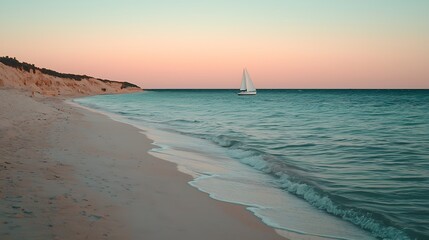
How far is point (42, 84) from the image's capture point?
69.6m

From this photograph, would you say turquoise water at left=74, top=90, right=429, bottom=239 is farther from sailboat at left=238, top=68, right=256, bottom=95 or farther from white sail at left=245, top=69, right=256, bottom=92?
white sail at left=245, top=69, right=256, bottom=92

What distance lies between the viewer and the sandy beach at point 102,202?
468 centimetres

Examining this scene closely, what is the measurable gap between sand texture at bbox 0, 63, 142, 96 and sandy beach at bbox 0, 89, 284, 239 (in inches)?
1492

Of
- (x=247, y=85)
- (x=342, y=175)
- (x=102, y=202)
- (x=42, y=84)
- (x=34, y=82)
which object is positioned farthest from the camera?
(x=247, y=85)

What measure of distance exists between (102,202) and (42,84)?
239 ft

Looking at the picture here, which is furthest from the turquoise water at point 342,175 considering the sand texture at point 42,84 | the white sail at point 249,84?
the white sail at point 249,84

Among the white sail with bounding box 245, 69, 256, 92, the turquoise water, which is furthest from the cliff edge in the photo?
the white sail with bounding box 245, 69, 256, 92

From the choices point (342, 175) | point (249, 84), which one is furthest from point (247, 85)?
point (342, 175)

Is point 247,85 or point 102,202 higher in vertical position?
point 247,85

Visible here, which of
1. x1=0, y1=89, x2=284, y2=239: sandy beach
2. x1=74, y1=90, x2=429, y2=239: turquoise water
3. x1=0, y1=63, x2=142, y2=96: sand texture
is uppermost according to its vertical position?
x1=0, y1=63, x2=142, y2=96: sand texture

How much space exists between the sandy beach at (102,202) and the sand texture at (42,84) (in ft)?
124

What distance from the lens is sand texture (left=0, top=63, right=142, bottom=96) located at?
51125 mm

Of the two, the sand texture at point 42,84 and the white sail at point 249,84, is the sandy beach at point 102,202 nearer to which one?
the sand texture at point 42,84

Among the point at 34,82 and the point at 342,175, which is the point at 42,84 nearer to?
the point at 34,82
